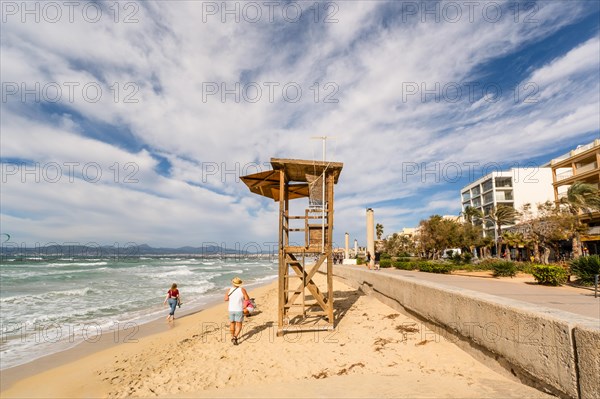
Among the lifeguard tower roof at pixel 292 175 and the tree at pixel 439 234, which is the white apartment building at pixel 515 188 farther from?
the lifeguard tower roof at pixel 292 175

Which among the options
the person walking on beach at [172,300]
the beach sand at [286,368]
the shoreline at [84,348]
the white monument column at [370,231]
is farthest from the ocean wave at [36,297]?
the white monument column at [370,231]

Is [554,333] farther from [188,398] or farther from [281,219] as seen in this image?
[281,219]

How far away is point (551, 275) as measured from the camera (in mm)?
13914

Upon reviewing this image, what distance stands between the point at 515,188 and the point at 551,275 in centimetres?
5881

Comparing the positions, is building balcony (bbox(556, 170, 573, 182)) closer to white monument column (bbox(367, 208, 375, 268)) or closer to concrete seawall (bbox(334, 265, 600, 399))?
white monument column (bbox(367, 208, 375, 268))

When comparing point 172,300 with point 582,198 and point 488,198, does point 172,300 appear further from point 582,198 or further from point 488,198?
point 488,198

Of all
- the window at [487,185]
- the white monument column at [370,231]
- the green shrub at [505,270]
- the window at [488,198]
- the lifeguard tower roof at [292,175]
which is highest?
the window at [487,185]

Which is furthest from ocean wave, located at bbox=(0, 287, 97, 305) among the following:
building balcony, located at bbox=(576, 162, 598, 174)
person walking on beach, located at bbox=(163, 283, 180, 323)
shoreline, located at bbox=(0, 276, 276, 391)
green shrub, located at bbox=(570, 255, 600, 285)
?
building balcony, located at bbox=(576, 162, 598, 174)

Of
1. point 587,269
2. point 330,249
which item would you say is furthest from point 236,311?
point 587,269

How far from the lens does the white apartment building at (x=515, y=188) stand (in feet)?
199

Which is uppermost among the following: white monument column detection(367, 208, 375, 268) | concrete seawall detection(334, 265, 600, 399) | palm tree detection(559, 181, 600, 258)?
palm tree detection(559, 181, 600, 258)

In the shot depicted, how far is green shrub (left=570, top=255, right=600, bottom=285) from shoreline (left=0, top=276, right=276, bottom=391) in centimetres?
1802

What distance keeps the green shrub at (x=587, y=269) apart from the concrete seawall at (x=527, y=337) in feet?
39.3

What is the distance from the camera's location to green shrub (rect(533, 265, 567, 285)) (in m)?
13.8
